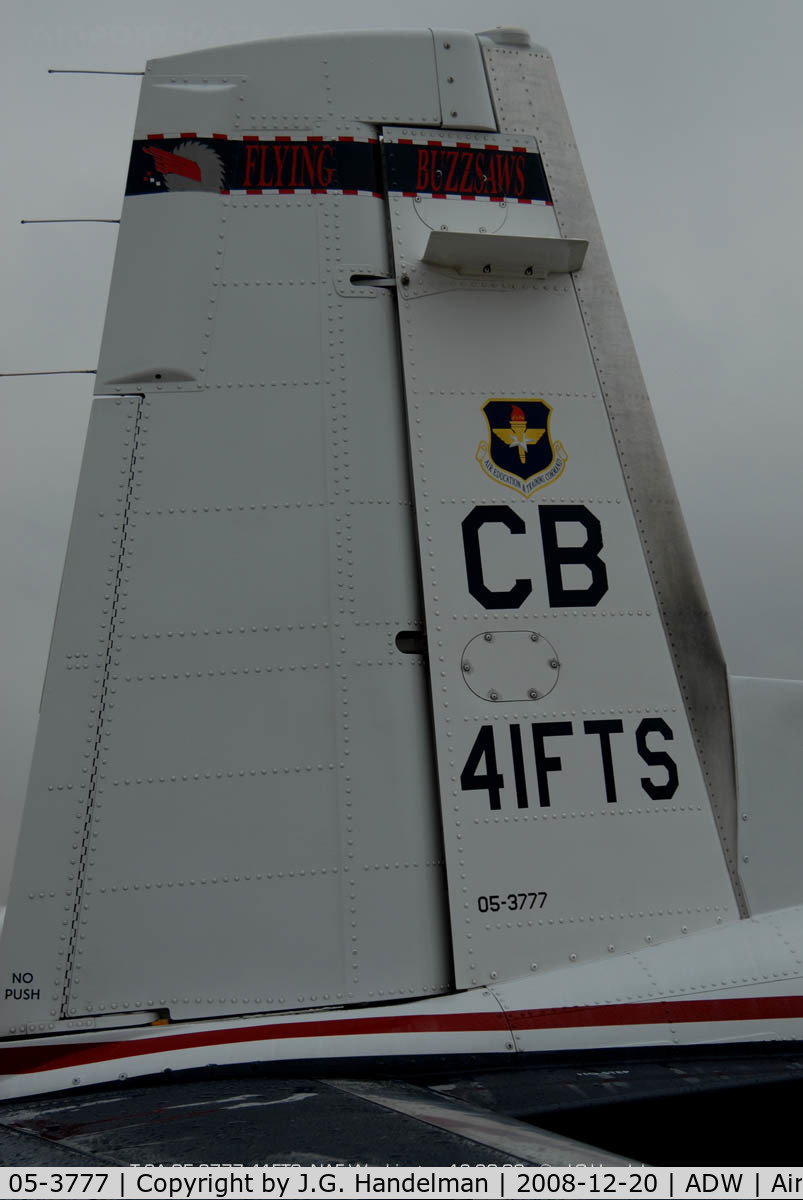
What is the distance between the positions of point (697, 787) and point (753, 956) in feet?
1.86

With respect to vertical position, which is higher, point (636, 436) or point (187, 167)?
point (187, 167)

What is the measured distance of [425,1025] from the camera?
2.79 m

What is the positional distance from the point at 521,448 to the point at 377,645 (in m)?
0.93

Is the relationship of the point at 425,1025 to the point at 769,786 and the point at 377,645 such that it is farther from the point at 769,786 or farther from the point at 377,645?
the point at 769,786

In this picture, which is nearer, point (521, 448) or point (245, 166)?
point (521, 448)

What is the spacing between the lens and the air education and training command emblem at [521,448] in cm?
349

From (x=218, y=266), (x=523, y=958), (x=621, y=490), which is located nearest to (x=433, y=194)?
(x=218, y=266)

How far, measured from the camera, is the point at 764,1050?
2.84m

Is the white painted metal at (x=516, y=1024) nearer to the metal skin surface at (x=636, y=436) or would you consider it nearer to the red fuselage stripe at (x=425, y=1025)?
the red fuselage stripe at (x=425, y=1025)

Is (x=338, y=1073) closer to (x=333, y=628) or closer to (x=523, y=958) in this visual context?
(x=523, y=958)

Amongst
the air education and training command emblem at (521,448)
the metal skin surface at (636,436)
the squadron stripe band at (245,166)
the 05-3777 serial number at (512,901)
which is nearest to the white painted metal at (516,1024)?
the 05-3777 serial number at (512,901)

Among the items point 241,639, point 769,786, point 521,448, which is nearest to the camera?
point 241,639

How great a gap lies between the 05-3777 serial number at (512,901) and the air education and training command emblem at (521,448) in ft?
4.60

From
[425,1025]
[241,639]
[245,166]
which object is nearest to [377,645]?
[241,639]
